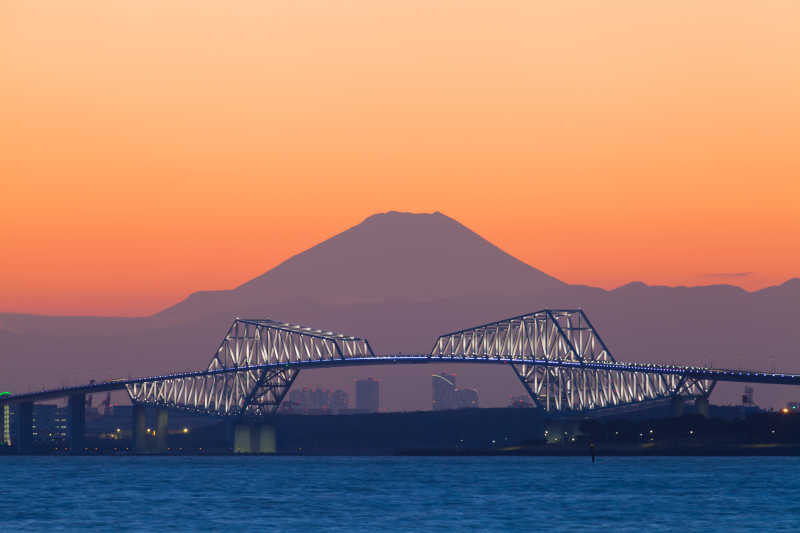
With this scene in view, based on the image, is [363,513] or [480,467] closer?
[363,513]

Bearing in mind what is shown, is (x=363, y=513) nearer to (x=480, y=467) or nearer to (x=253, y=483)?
(x=253, y=483)

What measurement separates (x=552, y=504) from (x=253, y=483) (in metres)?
43.0

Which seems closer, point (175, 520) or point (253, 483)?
point (175, 520)

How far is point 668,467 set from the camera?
165375 millimetres

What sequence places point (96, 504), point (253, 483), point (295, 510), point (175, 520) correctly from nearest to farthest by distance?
point (175, 520) < point (295, 510) < point (96, 504) < point (253, 483)

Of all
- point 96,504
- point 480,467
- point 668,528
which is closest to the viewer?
point 668,528

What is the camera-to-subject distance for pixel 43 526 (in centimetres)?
8812

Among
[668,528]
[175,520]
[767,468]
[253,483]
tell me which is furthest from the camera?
[767,468]

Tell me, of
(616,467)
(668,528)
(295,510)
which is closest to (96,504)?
(295,510)

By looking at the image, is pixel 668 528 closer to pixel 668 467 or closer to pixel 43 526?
pixel 43 526

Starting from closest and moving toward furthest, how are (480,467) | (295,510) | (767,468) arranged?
(295,510) < (767,468) < (480,467)

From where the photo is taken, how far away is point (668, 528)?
84.0 metres

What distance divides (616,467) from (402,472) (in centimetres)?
2376

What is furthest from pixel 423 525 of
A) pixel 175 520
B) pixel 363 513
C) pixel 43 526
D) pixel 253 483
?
pixel 253 483
